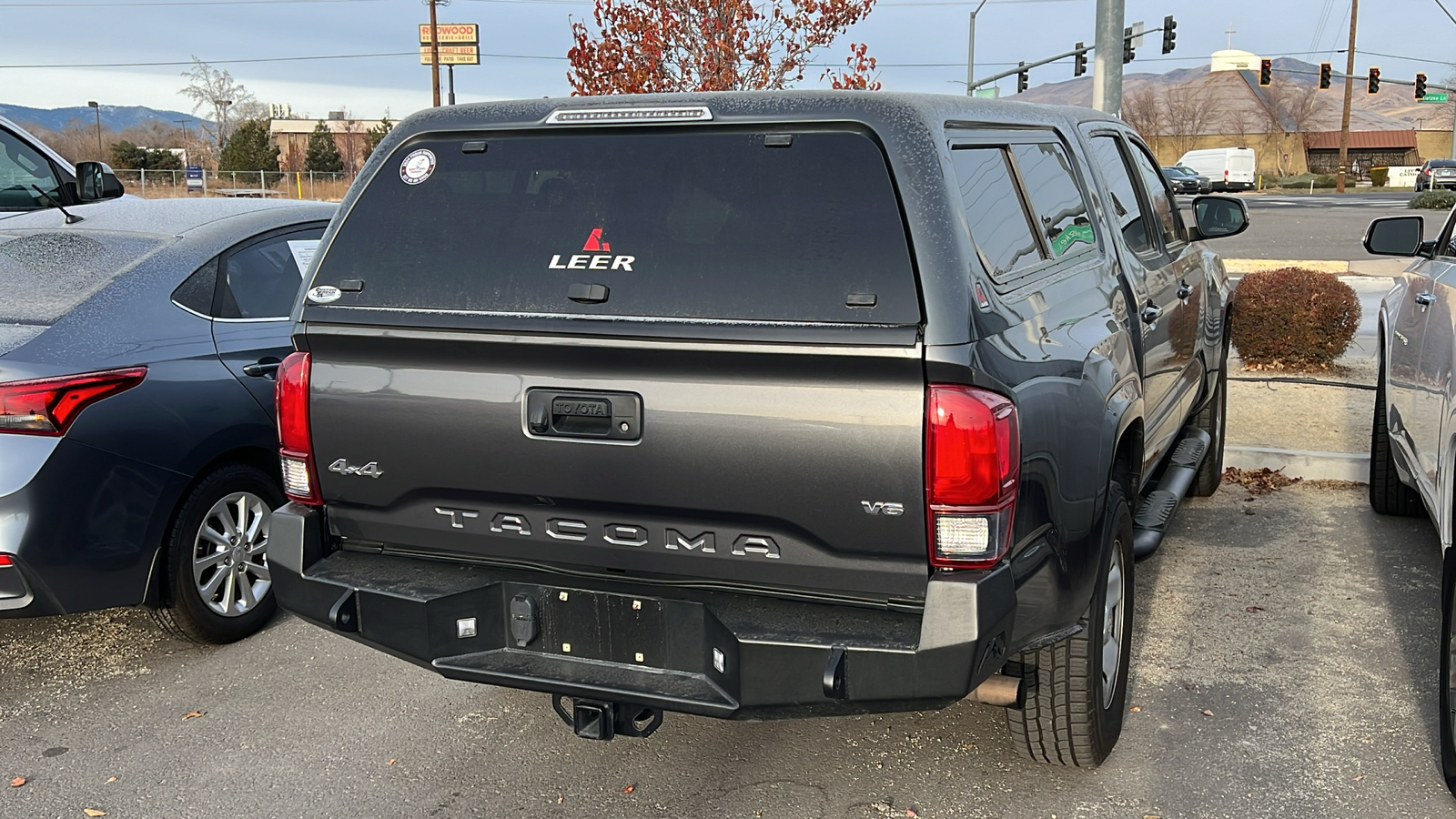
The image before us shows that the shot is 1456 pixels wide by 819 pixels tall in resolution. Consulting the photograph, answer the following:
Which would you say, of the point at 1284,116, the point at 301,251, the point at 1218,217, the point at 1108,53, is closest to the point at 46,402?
the point at 301,251

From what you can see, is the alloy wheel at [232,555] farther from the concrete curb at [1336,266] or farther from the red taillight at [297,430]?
the concrete curb at [1336,266]

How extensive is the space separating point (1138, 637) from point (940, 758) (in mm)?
1368

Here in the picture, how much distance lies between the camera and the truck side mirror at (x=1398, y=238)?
18.0ft

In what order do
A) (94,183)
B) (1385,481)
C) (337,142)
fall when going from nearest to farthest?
(1385,481) → (94,183) → (337,142)

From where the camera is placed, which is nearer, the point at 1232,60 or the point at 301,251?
the point at 301,251

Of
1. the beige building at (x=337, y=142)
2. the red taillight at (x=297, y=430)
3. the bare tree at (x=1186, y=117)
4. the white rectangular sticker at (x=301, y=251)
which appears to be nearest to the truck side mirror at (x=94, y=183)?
the white rectangular sticker at (x=301, y=251)

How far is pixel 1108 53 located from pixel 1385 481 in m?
7.19

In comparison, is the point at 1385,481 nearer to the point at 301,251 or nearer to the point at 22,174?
the point at 301,251

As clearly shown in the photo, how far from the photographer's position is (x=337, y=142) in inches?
3767

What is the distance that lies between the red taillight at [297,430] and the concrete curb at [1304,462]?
5669mm

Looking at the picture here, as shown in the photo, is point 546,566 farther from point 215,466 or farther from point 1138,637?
point 1138,637

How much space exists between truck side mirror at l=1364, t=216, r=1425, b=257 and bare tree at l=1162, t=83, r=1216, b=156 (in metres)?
99.6

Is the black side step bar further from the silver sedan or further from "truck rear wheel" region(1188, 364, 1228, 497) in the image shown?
the silver sedan

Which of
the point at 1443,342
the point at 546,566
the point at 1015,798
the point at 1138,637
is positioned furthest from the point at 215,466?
the point at 1443,342
